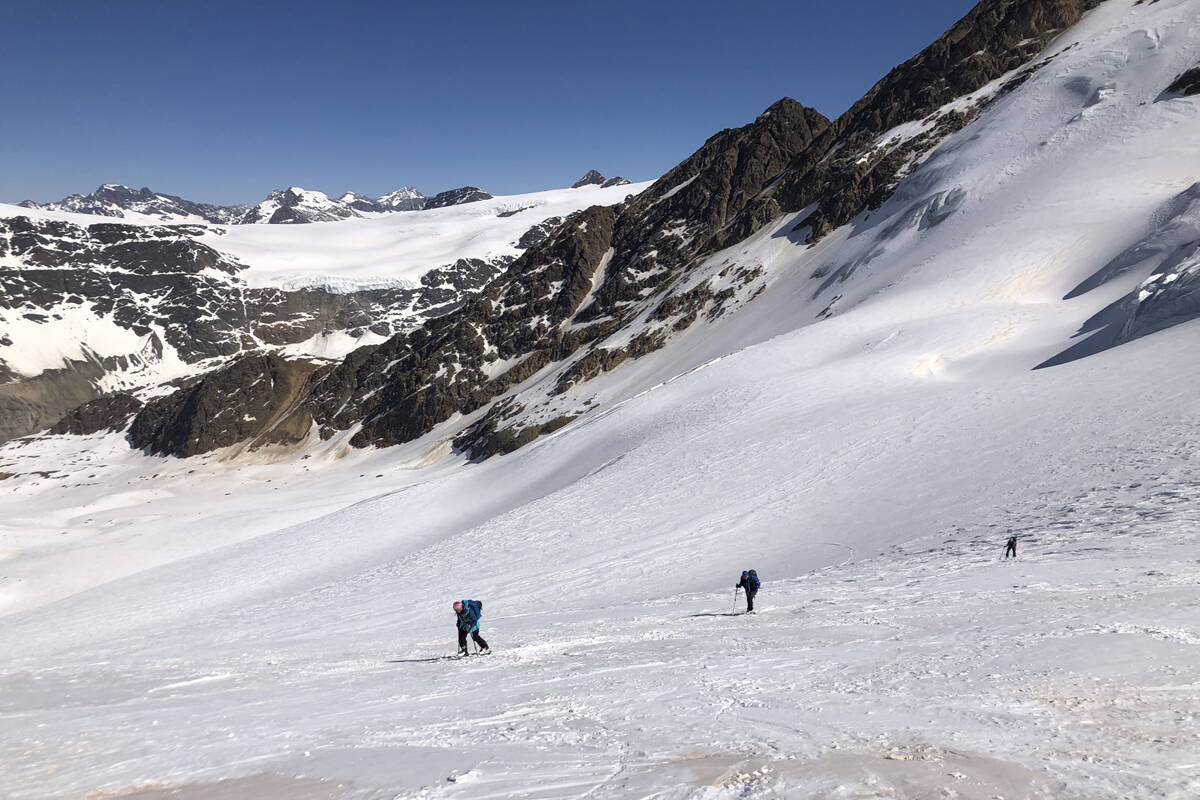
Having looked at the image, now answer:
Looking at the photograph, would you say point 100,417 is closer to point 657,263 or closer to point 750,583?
point 657,263

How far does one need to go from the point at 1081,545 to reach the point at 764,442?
17952 millimetres

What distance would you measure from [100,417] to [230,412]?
43859 millimetres

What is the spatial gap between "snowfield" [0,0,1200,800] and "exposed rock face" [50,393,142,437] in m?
103

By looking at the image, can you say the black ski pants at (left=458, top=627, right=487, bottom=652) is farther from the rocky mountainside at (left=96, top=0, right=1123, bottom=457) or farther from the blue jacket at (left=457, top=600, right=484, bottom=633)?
the rocky mountainside at (left=96, top=0, right=1123, bottom=457)

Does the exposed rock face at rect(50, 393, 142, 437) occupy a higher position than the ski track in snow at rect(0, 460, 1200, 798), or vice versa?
the exposed rock face at rect(50, 393, 142, 437)

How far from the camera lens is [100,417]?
153875 mm

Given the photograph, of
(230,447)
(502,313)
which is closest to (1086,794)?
(502,313)

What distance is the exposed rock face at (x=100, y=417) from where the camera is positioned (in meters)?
151

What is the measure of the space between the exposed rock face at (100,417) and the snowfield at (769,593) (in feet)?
337

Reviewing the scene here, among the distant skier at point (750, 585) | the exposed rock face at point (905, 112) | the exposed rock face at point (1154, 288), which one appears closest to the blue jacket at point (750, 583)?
the distant skier at point (750, 585)

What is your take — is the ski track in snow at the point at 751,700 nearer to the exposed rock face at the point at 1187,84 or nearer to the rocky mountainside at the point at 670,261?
the rocky mountainside at the point at 670,261

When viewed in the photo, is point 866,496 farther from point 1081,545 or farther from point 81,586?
point 81,586

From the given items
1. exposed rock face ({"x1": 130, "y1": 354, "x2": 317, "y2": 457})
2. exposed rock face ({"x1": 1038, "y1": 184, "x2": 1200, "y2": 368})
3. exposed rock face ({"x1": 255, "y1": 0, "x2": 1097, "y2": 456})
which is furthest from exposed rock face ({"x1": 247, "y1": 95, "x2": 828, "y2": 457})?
exposed rock face ({"x1": 1038, "y1": 184, "x2": 1200, "y2": 368})

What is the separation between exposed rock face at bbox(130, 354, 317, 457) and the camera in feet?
422
